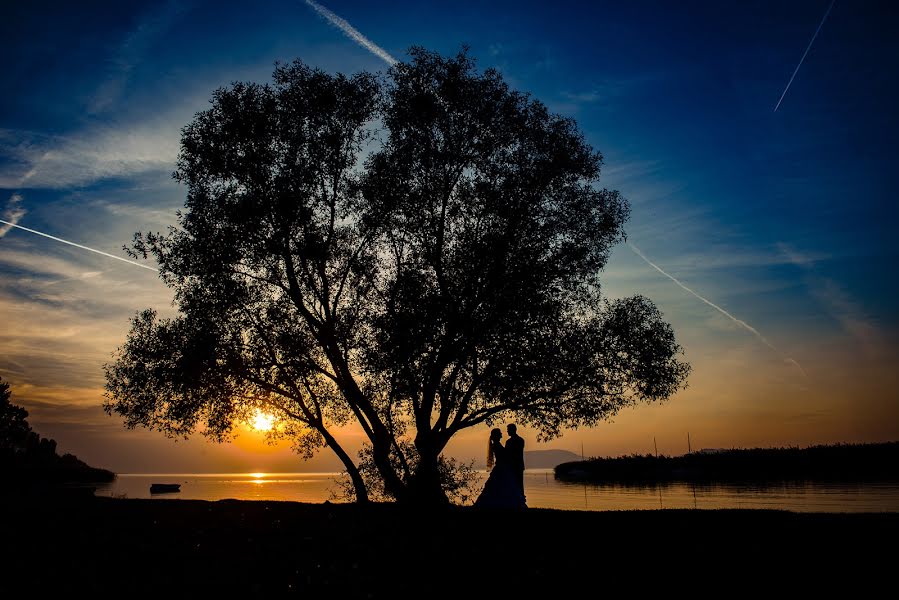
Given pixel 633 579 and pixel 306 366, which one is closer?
pixel 633 579

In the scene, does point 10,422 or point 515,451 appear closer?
point 515,451

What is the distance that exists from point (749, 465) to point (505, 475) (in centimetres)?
15212

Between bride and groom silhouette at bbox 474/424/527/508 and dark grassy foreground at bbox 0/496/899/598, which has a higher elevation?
bride and groom silhouette at bbox 474/424/527/508

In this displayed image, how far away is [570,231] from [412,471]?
1334 cm

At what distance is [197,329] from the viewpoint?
25.7 meters

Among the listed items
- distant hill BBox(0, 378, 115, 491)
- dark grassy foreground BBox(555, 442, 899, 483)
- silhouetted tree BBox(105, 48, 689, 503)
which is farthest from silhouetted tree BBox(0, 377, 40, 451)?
dark grassy foreground BBox(555, 442, 899, 483)

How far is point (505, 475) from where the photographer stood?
22734mm

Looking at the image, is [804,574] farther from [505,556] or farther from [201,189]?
[201,189]

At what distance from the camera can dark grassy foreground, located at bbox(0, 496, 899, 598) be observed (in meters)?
11.0

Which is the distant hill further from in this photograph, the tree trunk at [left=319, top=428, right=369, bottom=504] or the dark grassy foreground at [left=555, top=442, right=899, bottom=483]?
the dark grassy foreground at [left=555, top=442, right=899, bottom=483]

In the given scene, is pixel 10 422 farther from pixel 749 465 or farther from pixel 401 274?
pixel 749 465

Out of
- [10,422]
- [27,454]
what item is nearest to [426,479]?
[10,422]

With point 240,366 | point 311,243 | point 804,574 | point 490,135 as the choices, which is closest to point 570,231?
point 490,135

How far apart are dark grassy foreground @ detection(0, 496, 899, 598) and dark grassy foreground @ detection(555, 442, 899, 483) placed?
364 ft
